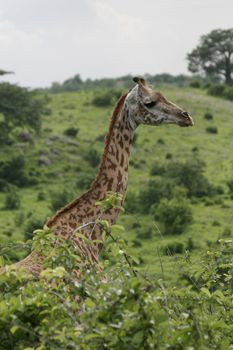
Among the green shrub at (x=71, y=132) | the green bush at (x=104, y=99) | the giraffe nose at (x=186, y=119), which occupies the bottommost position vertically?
the green shrub at (x=71, y=132)

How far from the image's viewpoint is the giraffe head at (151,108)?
7684 millimetres

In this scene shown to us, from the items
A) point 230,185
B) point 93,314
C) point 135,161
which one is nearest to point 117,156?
point 93,314

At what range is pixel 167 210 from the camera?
29.9 meters

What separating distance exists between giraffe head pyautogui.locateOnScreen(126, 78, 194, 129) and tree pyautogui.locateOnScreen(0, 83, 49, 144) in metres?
34.3

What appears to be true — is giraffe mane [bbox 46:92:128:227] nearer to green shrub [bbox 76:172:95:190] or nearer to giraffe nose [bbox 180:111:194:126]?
giraffe nose [bbox 180:111:194:126]

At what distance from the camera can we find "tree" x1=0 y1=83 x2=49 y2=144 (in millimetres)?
42125

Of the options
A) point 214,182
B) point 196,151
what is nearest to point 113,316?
point 214,182

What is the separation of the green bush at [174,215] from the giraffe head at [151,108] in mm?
20951

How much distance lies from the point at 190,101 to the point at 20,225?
2733 cm

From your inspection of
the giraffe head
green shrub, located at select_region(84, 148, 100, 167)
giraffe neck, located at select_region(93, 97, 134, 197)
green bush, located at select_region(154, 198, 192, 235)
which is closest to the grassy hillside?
green shrub, located at select_region(84, 148, 100, 167)

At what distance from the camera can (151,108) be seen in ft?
Answer: 25.4

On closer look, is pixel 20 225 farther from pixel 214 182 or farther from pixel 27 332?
pixel 27 332

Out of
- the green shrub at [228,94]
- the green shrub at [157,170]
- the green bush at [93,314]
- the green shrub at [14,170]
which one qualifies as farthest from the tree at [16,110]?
the green bush at [93,314]

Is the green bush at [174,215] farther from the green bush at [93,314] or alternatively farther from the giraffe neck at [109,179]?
the green bush at [93,314]
